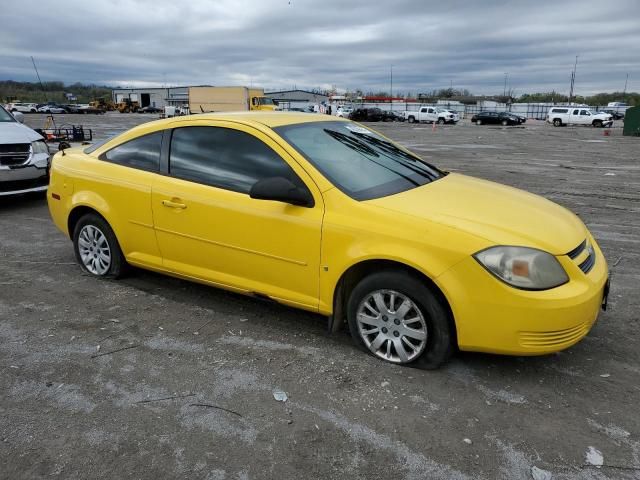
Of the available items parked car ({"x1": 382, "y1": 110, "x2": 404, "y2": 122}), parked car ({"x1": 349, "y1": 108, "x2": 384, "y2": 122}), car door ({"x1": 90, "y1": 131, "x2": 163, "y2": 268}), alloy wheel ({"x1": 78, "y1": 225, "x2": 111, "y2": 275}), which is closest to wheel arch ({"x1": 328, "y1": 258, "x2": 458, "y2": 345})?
car door ({"x1": 90, "y1": 131, "x2": 163, "y2": 268})

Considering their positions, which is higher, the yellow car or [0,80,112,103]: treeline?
[0,80,112,103]: treeline

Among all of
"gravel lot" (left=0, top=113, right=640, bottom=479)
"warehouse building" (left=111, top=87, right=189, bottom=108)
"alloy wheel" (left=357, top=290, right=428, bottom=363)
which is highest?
"warehouse building" (left=111, top=87, right=189, bottom=108)

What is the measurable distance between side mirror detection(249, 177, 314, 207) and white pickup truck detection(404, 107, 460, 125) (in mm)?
47123

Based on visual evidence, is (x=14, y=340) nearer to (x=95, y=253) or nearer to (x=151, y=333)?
(x=151, y=333)

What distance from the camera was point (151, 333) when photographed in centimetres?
388

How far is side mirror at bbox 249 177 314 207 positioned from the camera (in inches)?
133

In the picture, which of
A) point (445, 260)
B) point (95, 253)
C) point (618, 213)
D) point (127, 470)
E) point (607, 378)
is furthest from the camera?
point (618, 213)

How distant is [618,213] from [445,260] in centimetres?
619

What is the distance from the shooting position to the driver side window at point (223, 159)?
3738mm

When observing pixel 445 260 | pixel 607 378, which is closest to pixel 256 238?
pixel 445 260

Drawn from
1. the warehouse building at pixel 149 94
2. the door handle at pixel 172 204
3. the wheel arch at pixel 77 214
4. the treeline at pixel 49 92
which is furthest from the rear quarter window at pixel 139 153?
the treeline at pixel 49 92

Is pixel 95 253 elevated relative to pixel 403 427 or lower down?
elevated

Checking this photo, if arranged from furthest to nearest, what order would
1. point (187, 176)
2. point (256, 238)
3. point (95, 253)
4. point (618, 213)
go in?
point (618, 213) → point (95, 253) → point (187, 176) → point (256, 238)

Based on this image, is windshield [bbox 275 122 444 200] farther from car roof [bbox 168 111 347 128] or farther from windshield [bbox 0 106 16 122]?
windshield [bbox 0 106 16 122]
